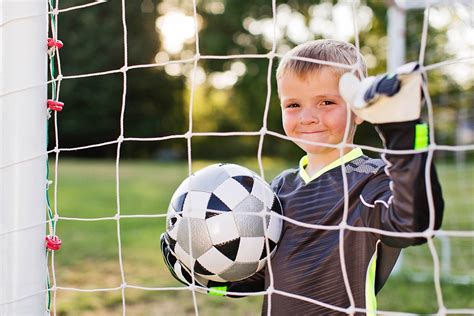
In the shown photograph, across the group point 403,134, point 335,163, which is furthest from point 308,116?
point 403,134

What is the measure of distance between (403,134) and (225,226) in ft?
1.92

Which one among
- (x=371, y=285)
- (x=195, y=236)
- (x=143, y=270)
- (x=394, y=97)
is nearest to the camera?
(x=394, y=97)

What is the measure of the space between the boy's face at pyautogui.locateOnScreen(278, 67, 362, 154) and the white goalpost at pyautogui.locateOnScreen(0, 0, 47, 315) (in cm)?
62

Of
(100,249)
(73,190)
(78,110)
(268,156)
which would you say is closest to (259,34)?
(268,156)

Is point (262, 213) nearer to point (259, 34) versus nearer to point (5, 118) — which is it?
point (5, 118)

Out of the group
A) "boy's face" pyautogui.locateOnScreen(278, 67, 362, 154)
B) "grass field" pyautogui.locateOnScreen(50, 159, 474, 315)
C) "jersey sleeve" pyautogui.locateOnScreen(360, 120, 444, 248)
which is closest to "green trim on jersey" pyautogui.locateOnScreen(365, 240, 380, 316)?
"jersey sleeve" pyautogui.locateOnScreen(360, 120, 444, 248)

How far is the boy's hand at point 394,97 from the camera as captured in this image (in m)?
1.26

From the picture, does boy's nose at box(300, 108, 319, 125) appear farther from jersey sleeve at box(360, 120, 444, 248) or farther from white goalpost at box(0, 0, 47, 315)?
white goalpost at box(0, 0, 47, 315)

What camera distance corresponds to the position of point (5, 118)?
5.50 feet

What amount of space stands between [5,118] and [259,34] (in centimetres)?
1853

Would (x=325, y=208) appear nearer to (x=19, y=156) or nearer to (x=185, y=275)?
(x=185, y=275)

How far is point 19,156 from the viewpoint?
1.68 meters

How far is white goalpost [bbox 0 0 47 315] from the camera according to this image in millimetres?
1674

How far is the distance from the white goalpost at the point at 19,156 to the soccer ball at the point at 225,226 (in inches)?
14.2
